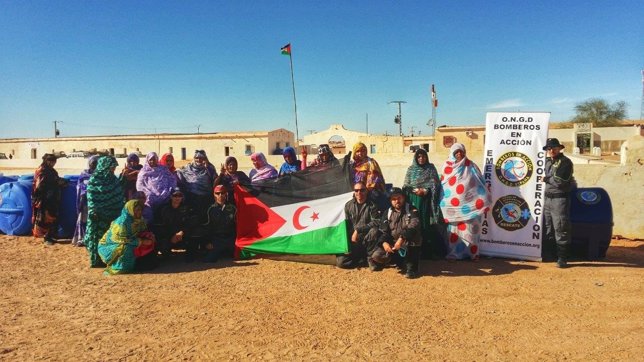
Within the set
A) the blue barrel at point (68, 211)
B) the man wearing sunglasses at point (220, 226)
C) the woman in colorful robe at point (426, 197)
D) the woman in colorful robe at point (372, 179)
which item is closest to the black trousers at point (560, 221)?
the woman in colorful robe at point (426, 197)

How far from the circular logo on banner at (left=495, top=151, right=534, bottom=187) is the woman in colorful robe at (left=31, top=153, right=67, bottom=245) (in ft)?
24.4

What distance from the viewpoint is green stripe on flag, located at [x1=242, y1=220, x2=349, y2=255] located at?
535cm

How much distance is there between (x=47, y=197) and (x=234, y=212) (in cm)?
386

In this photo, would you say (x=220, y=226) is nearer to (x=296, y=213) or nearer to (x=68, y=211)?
(x=296, y=213)

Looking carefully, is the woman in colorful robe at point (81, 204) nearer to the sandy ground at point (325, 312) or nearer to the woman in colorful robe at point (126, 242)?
the sandy ground at point (325, 312)

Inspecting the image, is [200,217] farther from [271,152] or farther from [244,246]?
[271,152]

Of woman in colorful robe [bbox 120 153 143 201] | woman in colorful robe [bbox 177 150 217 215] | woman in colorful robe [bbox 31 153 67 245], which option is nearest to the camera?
woman in colorful robe [bbox 177 150 217 215]

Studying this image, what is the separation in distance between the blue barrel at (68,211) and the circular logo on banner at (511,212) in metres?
7.33

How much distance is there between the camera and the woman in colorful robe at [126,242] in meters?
5.13

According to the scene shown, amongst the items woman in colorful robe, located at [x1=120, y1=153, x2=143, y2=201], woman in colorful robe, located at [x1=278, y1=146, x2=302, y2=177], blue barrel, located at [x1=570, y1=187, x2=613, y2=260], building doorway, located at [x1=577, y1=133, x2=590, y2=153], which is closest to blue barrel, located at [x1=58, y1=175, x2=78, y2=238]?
woman in colorful robe, located at [x1=120, y1=153, x2=143, y2=201]

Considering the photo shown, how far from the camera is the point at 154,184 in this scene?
19.2 ft

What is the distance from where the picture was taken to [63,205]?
7473 millimetres

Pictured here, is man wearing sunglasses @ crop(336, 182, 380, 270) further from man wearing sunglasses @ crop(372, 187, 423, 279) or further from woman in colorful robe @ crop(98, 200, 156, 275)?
woman in colorful robe @ crop(98, 200, 156, 275)

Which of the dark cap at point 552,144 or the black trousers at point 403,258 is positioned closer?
the black trousers at point 403,258
